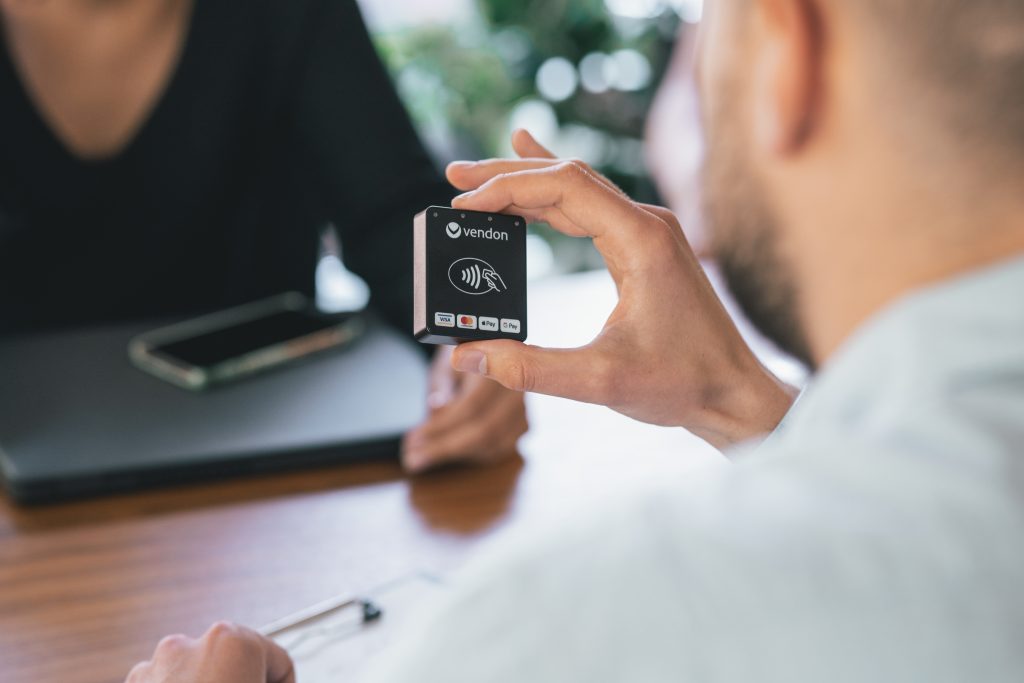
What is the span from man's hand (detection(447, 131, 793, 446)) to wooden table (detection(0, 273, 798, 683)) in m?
0.23

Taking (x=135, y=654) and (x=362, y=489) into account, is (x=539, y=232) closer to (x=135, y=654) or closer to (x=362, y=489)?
(x=362, y=489)

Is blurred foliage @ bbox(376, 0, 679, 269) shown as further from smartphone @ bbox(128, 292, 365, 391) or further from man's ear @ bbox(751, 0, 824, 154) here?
man's ear @ bbox(751, 0, 824, 154)

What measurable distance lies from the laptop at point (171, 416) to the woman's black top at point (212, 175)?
0.24 meters

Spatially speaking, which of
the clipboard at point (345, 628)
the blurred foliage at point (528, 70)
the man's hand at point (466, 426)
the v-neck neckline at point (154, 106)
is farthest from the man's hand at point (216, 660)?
the blurred foliage at point (528, 70)

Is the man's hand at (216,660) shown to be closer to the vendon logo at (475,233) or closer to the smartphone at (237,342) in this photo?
the vendon logo at (475,233)

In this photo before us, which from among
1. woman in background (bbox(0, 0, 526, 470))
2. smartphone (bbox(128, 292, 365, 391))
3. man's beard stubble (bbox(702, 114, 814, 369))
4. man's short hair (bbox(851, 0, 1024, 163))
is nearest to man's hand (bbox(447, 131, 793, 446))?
man's beard stubble (bbox(702, 114, 814, 369))

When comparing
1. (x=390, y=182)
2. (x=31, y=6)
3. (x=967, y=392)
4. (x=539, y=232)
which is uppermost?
(x=31, y=6)

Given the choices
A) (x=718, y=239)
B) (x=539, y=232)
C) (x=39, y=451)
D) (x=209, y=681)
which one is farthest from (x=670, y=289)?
(x=539, y=232)

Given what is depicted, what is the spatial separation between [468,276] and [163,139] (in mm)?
900

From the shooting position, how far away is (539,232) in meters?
3.14

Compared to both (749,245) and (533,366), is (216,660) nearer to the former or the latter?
(533,366)

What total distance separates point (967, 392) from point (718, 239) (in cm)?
20

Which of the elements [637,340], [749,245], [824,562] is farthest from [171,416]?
[824,562]

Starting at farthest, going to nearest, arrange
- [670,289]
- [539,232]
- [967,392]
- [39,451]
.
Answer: [539,232] < [39,451] < [670,289] < [967,392]
